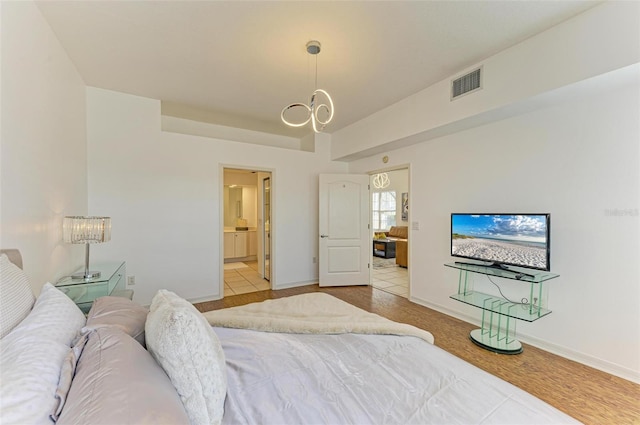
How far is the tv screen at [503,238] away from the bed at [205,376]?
178 centimetres

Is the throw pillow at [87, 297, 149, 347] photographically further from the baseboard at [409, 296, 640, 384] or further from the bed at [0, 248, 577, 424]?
the baseboard at [409, 296, 640, 384]

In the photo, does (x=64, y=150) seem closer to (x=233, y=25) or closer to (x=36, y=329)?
(x=233, y=25)

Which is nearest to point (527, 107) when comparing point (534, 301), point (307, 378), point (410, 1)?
point (410, 1)

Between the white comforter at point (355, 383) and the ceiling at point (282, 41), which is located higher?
the ceiling at point (282, 41)

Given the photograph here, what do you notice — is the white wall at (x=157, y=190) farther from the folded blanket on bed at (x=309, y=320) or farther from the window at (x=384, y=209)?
the window at (x=384, y=209)

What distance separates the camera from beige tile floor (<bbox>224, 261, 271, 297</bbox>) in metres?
4.61

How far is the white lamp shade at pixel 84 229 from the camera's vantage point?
7.58 ft

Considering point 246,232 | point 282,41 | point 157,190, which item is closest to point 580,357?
point 282,41

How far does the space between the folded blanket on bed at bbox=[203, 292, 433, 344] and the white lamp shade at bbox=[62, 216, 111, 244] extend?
147 cm

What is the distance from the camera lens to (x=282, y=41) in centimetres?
242

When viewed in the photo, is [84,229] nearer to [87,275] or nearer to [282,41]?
[87,275]

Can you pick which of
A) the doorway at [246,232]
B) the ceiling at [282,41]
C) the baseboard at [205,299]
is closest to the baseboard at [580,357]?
the ceiling at [282,41]

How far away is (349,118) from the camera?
14.4ft

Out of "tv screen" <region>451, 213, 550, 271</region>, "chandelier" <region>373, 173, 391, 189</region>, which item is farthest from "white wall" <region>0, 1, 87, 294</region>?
"chandelier" <region>373, 173, 391, 189</region>
